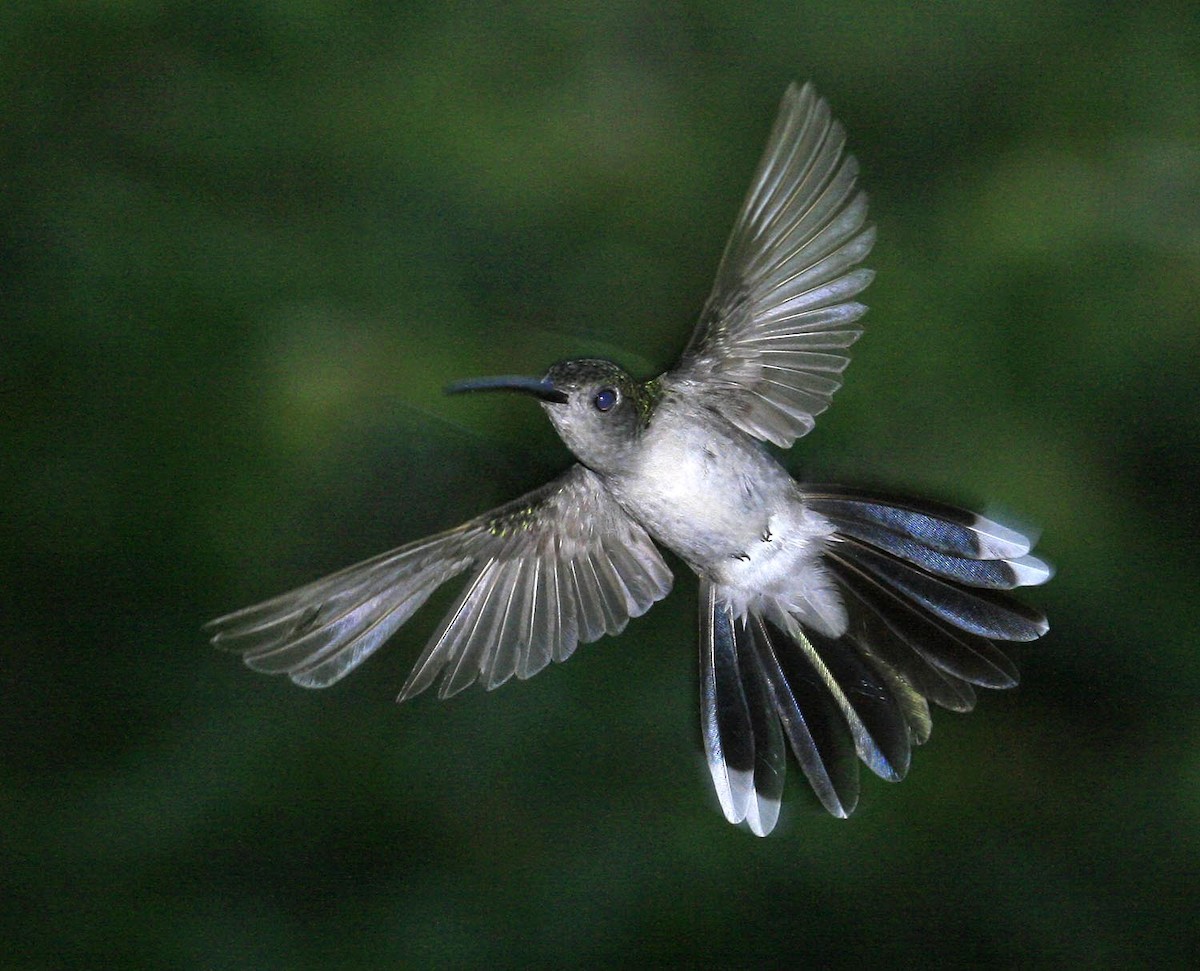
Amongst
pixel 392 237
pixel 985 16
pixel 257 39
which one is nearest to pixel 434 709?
pixel 392 237

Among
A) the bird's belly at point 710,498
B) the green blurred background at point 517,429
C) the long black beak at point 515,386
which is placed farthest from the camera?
the green blurred background at point 517,429

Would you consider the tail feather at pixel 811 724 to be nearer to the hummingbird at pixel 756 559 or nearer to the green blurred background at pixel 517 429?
the hummingbird at pixel 756 559

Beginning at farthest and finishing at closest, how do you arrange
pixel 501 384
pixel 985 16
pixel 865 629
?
pixel 985 16 < pixel 865 629 < pixel 501 384

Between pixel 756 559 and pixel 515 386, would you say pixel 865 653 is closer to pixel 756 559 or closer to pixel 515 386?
pixel 756 559

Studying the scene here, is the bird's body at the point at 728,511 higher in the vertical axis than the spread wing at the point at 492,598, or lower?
higher

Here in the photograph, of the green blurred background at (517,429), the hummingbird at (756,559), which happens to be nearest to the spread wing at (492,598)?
the hummingbird at (756,559)

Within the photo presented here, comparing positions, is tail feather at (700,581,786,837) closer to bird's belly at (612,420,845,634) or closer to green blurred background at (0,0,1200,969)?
bird's belly at (612,420,845,634)

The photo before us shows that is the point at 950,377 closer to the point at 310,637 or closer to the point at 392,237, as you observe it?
the point at 392,237

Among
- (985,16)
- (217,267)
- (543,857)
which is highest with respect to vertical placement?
(985,16)
